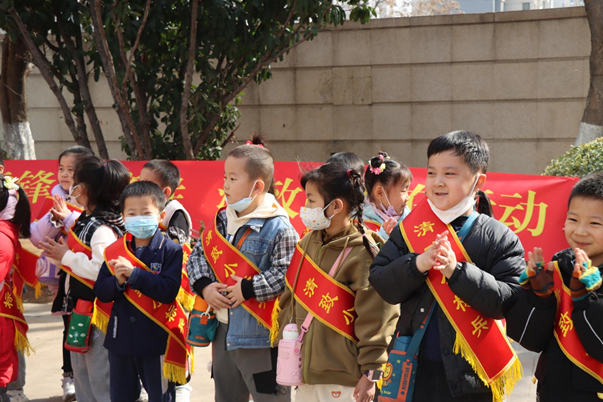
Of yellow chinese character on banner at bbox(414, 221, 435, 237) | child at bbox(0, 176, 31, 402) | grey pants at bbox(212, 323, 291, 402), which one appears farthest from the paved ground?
yellow chinese character on banner at bbox(414, 221, 435, 237)

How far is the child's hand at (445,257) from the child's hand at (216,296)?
4.13 feet

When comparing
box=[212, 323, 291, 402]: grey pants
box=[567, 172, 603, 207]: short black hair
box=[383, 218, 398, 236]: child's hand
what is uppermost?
box=[567, 172, 603, 207]: short black hair

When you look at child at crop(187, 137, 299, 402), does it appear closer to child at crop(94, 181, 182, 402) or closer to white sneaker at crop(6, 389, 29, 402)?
child at crop(94, 181, 182, 402)

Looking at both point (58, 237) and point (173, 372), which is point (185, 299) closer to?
point (173, 372)

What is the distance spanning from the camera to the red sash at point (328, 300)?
2.99 m

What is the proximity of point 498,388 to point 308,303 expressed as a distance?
90 centimetres

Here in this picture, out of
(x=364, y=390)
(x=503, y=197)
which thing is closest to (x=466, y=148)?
(x=364, y=390)

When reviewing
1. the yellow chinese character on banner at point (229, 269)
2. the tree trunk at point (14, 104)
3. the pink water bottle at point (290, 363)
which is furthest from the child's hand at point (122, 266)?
the tree trunk at point (14, 104)

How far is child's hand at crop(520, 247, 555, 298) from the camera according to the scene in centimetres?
230

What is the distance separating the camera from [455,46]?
9.15m

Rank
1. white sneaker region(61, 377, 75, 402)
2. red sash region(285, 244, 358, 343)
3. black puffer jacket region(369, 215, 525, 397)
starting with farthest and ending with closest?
white sneaker region(61, 377, 75, 402) → red sash region(285, 244, 358, 343) → black puffer jacket region(369, 215, 525, 397)

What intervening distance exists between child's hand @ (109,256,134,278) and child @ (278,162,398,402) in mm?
877

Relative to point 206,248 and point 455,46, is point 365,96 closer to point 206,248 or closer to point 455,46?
point 455,46

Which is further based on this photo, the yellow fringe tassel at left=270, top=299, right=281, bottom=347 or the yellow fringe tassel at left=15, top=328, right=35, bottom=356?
the yellow fringe tassel at left=15, top=328, right=35, bottom=356
